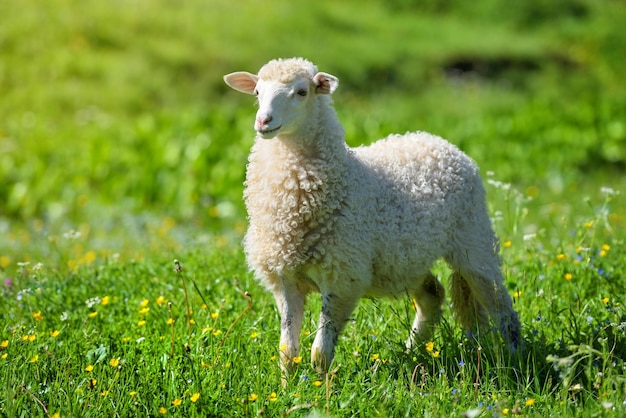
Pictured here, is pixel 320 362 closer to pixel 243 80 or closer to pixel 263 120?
pixel 263 120

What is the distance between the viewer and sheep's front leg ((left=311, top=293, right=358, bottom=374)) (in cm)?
375

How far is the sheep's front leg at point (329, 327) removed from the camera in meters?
3.75

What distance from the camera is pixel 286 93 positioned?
370cm

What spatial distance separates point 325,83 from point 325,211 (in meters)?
0.58

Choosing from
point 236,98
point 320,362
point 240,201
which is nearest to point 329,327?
point 320,362

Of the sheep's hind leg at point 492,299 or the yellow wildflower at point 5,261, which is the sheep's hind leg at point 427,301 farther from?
the yellow wildflower at point 5,261

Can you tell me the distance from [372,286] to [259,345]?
2.01ft

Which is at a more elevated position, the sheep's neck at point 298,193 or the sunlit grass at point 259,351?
the sheep's neck at point 298,193

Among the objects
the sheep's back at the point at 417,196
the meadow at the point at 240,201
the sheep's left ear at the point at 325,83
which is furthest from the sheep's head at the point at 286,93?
the meadow at the point at 240,201

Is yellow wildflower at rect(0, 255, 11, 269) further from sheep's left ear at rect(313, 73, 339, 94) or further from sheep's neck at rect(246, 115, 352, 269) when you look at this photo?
sheep's left ear at rect(313, 73, 339, 94)

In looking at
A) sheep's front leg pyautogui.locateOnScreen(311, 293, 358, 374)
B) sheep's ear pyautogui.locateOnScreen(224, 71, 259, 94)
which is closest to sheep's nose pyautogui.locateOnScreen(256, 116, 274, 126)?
sheep's ear pyautogui.locateOnScreen(224, 71, 259, 94)

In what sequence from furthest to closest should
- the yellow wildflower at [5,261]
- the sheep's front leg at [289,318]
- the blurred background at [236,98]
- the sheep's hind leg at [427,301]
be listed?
the blurred background at [236,98]
the yellow wildflower at [5,261]
the sheep's hind leg at [427,301]
the sheep's front leg at [289,318]

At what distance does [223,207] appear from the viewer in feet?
29.1

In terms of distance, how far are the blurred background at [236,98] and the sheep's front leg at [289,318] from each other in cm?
224
